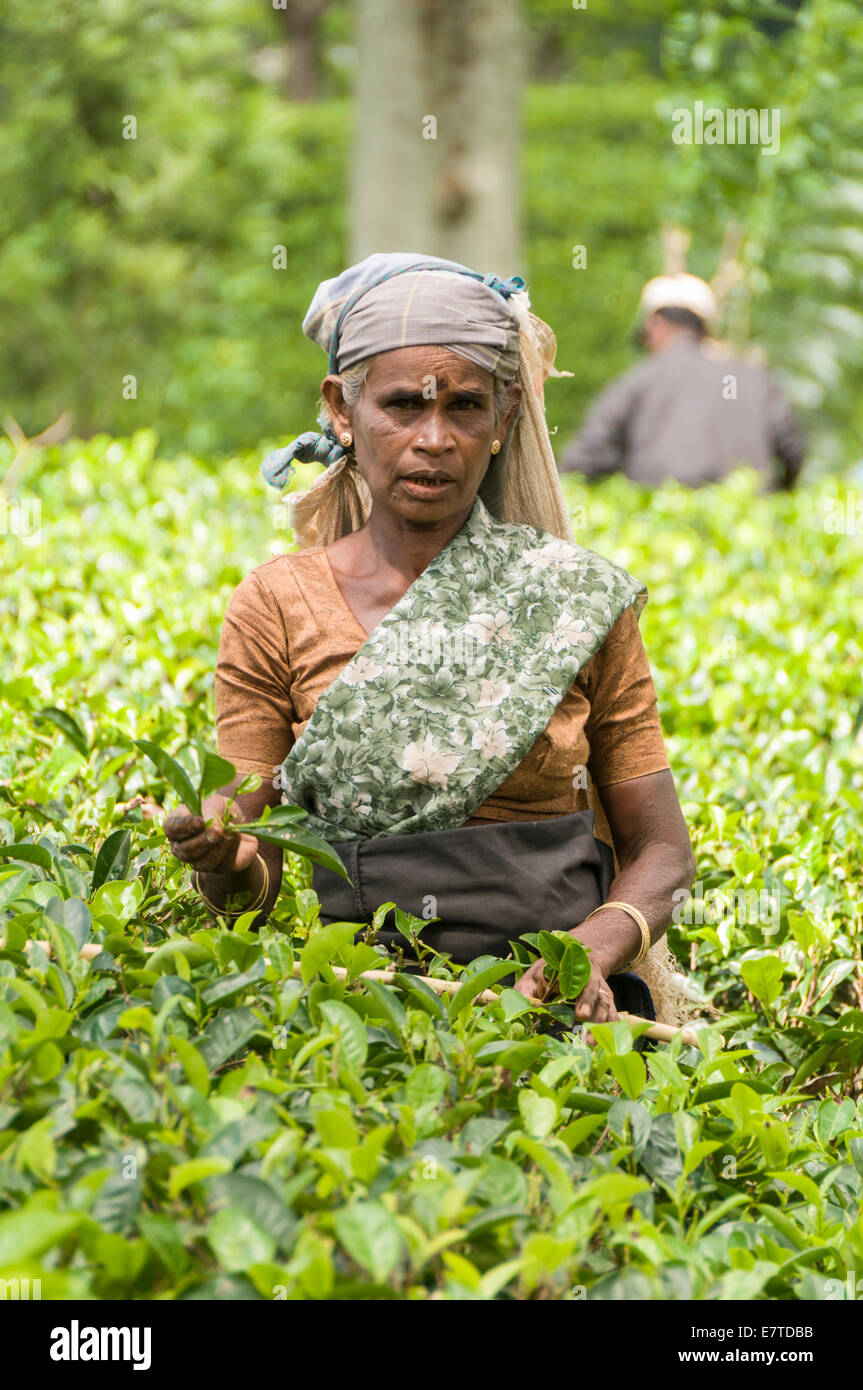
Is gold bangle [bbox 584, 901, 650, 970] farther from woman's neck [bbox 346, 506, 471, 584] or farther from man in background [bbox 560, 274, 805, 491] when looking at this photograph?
man in background [bbox 560, 274, 805, 491]

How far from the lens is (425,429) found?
7.82 feet

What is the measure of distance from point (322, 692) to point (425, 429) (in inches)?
17.1

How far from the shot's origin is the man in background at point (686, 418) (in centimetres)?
732

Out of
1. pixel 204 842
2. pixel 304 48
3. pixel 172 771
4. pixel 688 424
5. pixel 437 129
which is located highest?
pixel 304 48

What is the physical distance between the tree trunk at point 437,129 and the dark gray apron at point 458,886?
19.4ft

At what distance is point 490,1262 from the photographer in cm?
143

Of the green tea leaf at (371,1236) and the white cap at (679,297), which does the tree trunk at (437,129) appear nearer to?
the white cap at (679,297)

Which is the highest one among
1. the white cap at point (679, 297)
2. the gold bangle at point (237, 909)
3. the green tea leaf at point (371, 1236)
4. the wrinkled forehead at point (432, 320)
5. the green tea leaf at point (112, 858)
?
the white cap at point (679, 297)

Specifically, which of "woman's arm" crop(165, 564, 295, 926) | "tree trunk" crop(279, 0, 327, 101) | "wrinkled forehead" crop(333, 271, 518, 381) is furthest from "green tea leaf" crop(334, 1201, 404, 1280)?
"tree trunk" crop(279, 0, 327, 101)

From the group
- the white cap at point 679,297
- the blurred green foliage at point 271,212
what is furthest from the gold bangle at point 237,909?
the blurred green foliage at point 271,212

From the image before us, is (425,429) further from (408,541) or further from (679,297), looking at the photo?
(679,297)

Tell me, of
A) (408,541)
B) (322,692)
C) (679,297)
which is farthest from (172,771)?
(679,297)

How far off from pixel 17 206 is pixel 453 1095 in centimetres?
1271

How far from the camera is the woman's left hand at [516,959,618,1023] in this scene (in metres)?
2.09
